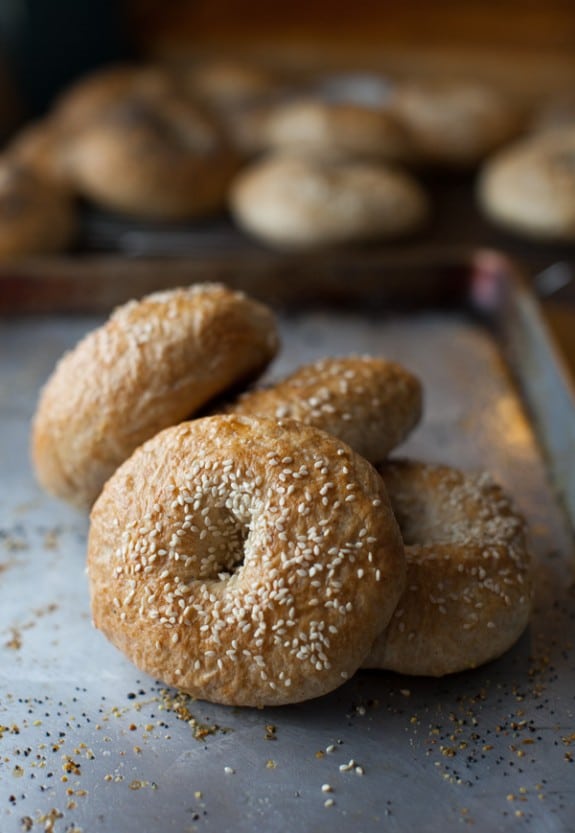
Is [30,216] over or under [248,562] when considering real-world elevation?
under

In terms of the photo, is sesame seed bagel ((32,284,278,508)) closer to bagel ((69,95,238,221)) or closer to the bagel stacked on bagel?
the bagel stacked on bagel

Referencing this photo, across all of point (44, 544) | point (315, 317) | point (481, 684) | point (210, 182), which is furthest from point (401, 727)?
point (210, 182)

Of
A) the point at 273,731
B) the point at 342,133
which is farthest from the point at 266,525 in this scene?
the point at 342,133

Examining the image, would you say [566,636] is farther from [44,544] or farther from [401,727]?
[44,544]

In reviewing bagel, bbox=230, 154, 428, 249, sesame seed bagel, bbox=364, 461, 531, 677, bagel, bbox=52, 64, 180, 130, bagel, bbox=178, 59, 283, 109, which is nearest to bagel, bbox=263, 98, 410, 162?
bagel, bbox=230, 154, 428, 249

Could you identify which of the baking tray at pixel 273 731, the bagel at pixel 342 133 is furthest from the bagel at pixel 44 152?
the baking tray at pixel 273 731

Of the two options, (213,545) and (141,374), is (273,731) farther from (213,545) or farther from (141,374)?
(141,374)
